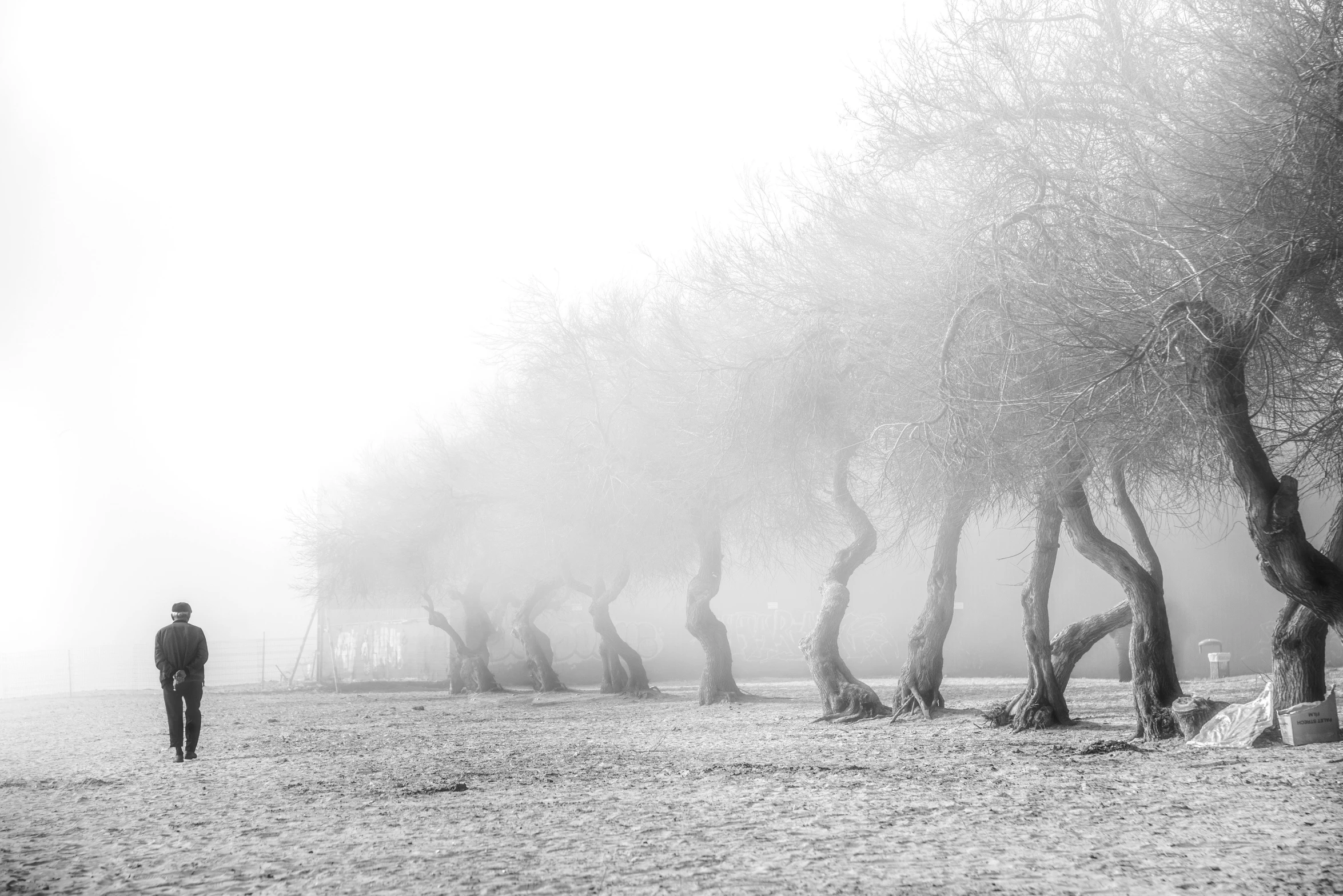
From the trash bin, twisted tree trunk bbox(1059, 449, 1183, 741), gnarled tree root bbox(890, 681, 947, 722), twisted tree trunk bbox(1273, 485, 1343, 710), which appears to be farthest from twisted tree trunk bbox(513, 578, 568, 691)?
twisted tree trunk bbox(1273, 485, 1343, 710)

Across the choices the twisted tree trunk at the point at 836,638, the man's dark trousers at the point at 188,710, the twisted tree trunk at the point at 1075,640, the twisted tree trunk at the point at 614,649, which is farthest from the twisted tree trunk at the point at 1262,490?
the twisted tree trunk at the point at 614,649

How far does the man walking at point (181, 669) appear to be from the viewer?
494 inches

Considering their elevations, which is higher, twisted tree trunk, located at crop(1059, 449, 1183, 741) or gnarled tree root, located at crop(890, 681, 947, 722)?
twisted tree trunk, located at crop(1059, 449, 1183, 741)

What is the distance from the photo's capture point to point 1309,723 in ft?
32.7

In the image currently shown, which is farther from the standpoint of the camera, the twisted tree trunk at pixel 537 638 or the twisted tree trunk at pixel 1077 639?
the twisted tree trunk at pixel 537 638

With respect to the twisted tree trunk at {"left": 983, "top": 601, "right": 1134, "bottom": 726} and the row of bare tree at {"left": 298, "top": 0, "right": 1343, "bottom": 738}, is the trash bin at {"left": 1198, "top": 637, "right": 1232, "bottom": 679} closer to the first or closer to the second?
the row of bare tree at {"left": 298, "top": 0, "right": 1343, "bottom": 738}

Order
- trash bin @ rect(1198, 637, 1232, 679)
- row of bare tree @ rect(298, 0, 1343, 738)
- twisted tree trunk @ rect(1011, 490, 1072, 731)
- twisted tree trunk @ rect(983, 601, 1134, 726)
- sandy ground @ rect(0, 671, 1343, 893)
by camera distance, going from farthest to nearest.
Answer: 1. trash bin @ rect(1198, 637, 1232, 679)
2. twisted tree trunk @ rect(983, 601, 1134, 726)
3. twisted tree trunk @ rect(1011, 490, 1072, 731)
4. row of bare tree @ rect(298, 0, 1343, 738)
5. sandy ground @ rect(0, 671, 1343, 893)

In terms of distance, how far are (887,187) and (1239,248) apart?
4354mm

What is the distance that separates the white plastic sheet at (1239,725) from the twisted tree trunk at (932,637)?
5113 millimetres

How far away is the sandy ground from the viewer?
5.57m

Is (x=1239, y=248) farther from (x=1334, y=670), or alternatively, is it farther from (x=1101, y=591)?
(x=1101, y=591)

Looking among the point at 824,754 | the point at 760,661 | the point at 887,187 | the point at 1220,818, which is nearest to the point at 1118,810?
the point at 1220,818

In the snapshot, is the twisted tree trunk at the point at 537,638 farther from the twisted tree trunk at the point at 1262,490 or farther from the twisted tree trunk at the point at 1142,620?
the twisted tree trunk at the point at 1262,490

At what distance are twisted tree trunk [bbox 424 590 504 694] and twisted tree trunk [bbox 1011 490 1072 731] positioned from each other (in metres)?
20.4
